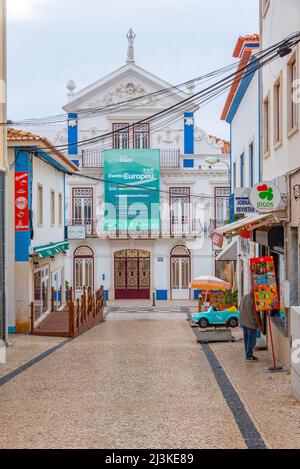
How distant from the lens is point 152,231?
3666 centimetres

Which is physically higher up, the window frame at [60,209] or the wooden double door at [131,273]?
the window frame at [60,209]

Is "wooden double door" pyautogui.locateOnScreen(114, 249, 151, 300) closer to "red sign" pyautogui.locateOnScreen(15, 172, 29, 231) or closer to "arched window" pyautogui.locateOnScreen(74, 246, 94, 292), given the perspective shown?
"arched window" pyautogui.locateOnScreen(74, 246, 94, 292)

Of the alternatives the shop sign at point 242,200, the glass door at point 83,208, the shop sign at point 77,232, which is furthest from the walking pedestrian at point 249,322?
the glass door at point 83,208

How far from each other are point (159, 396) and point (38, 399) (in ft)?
5.24

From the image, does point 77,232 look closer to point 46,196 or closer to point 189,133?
point 189,133

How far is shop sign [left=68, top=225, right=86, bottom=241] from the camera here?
3641 centimetres

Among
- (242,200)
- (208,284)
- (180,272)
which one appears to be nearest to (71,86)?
(180,272)

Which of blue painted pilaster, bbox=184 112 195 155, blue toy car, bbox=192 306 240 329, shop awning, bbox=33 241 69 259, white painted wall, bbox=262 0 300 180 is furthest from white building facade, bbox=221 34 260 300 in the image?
blue painted pilaster, bbox=184 112 195 155

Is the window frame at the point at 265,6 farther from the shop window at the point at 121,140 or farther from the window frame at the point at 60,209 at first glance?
the shop window at the point at 121,140

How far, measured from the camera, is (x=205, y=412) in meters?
8.57

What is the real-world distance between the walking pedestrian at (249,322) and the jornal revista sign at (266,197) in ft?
5.44

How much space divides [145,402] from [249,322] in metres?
3.78

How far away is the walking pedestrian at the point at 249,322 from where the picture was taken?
12492 millimetres
